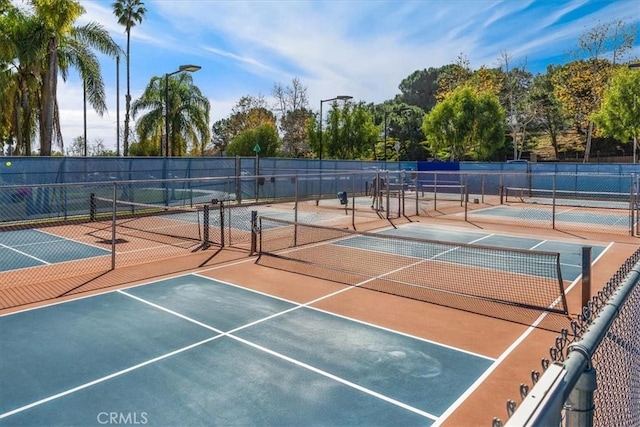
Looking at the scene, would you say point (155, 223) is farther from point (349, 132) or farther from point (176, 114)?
point (349, 132)

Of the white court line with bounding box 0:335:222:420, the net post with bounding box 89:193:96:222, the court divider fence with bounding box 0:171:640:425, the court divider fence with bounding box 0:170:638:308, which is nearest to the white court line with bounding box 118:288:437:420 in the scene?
the white court line with bounding box 0:335:222:420

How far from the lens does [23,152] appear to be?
3167cm

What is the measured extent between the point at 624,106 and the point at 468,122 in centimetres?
1325

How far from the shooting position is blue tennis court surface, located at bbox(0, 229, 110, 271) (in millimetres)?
12609

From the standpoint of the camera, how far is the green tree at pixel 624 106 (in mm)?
35062

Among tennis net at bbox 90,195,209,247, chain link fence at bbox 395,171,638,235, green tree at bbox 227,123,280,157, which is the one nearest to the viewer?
tennis net at bbox 90,195,209,247

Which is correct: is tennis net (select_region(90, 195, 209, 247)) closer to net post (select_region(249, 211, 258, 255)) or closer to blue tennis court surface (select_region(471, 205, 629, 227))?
net post (select_region(249, 211, 258, 255))

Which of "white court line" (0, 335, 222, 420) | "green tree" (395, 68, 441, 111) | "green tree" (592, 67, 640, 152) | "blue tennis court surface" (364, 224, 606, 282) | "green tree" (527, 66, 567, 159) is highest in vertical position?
"green tree" (395, 68, 441, 111)

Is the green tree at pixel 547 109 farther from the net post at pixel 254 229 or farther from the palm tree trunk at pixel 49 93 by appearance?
the net post at pixel 254 229

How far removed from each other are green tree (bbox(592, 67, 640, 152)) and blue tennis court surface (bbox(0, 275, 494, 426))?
122ft

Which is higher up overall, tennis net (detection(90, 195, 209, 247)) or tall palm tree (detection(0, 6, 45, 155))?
tall palm tree (detection(0, 6, 45, 155))

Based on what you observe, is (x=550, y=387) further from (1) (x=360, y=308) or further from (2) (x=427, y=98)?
(2) (x=427, y=98)

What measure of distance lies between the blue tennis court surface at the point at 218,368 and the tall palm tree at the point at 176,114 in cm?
3092

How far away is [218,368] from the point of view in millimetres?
6000
